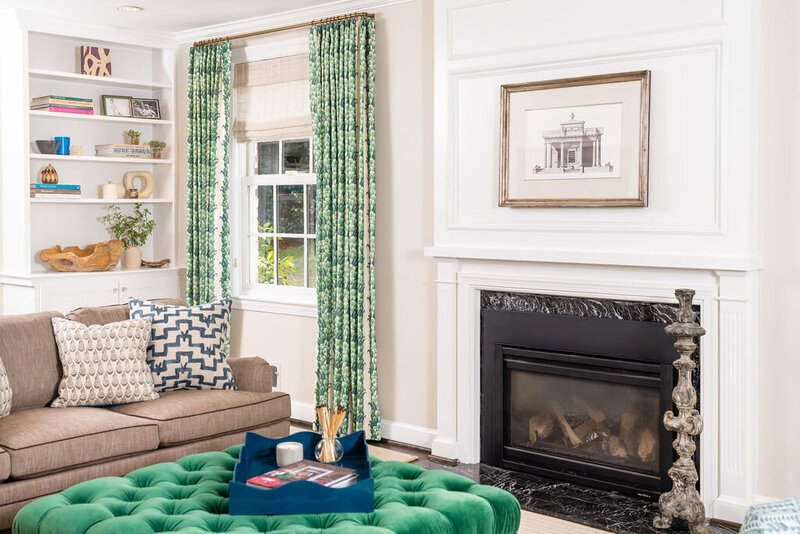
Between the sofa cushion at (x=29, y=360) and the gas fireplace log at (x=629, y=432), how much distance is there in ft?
8.80

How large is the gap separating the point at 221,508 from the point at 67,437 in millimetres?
1049

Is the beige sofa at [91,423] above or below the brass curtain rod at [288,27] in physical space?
below

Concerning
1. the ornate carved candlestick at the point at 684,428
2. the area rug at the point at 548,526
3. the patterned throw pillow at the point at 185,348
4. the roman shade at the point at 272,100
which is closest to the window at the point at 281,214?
the roman shade at the point at 272,100

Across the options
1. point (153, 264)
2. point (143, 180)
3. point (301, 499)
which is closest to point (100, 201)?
point (143, 180)

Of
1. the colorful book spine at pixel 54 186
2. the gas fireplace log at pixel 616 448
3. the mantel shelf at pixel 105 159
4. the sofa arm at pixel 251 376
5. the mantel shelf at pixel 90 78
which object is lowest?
the gas fireplace log at pixel 616 448

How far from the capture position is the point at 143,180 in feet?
19.6

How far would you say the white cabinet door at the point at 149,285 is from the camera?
563cm

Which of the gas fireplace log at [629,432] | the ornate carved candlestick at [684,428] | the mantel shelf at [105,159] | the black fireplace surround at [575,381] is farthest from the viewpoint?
the mantel shelf at [105,159]

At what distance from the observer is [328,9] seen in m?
4.93

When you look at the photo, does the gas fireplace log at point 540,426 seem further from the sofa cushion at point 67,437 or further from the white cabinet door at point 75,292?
the white cabinet door at point 75,292

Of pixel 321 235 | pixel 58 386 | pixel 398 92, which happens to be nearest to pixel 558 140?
pixel 398 92

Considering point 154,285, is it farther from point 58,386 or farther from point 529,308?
→ point 529,308

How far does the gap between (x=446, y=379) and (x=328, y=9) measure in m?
2.36

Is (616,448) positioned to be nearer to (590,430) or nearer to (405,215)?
(590,430)
